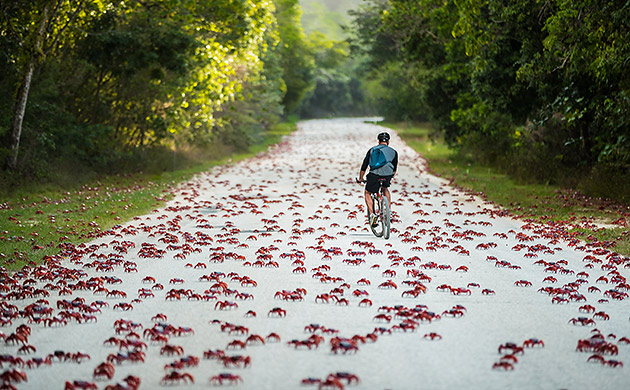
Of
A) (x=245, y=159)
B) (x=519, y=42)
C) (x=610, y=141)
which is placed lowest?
(x=245, y=159)

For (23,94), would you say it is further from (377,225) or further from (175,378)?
(175,378)

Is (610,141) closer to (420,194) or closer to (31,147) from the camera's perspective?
(420,194)

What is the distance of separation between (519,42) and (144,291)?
16.2 metres

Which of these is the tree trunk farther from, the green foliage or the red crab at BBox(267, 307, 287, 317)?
the green foliage

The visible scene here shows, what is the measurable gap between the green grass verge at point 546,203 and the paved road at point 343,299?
3.00ft

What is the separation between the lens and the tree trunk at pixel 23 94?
19594 mm

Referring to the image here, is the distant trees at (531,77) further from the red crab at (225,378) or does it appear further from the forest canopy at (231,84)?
the red crab at (225,378)

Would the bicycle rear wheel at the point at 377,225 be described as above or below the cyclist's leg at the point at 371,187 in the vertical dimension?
below

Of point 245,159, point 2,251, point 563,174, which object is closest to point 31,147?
point 2,251

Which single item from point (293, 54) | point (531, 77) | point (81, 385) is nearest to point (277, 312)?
point (81, 385)

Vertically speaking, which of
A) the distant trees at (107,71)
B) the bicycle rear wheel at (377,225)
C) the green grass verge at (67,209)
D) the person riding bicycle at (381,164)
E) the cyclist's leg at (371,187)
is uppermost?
the distant trees at (107,71)

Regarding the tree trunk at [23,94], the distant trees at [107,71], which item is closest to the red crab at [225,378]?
the distant trees at [107,71]

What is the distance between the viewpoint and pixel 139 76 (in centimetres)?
2628

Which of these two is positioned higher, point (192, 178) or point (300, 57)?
point (300, 57)
